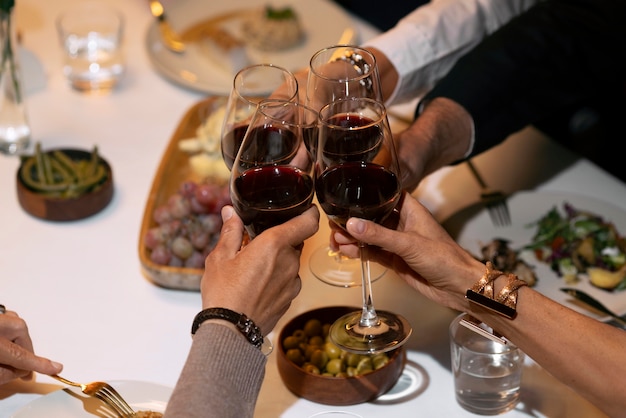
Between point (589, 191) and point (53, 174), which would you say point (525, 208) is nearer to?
point (589, 191)

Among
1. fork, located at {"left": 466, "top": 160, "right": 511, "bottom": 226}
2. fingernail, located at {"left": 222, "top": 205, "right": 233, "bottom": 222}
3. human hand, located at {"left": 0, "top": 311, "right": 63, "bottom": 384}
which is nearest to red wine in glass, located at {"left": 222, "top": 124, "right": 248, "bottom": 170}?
fingernail, located at {"left": 222, "top": 205, "right": 233, "bottom": 222}

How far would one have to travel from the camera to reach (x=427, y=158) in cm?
170

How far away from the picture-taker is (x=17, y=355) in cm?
137

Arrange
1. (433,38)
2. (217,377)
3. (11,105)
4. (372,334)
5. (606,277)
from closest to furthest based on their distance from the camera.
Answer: (217,377) → (372,334) → (606,277) → (433,38) → (11,105)

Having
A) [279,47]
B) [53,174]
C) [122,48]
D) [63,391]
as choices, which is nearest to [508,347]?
[63,391]

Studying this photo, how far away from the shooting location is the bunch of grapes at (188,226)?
1.66m

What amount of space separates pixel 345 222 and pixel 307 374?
0.92 ft

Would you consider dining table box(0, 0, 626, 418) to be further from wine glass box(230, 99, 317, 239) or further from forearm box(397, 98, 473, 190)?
wine glass box(230, 99, 317, 239)

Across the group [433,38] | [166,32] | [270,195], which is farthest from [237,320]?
[166,32]

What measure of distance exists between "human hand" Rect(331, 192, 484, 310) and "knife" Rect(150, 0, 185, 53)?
1.20 meters

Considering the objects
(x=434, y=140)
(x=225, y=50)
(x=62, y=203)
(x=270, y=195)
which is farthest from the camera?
(x=225, y=50)

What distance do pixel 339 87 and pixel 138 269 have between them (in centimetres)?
62

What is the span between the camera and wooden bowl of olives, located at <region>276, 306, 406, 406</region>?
4.56 ft

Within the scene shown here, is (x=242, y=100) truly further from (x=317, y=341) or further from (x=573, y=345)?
(x=573, y=345)
